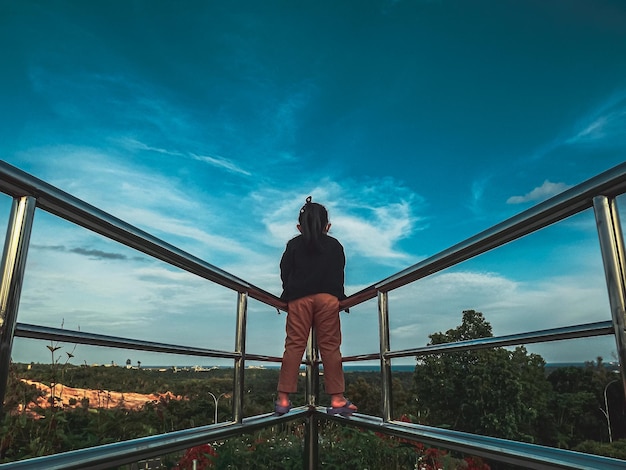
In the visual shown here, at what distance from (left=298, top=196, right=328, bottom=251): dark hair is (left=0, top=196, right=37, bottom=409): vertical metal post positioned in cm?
202

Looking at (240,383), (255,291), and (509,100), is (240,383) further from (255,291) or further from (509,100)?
(509,100)

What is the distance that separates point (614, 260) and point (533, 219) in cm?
22

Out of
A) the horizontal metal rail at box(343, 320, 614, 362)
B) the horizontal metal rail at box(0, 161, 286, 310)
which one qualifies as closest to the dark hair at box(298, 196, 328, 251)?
the horizontal metal rail at box(0, 161, 286, 310)

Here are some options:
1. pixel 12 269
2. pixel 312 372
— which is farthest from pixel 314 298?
pixel 12 269

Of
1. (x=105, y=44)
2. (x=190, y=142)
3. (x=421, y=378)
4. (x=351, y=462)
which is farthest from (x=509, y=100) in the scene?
(x=351, y=462)

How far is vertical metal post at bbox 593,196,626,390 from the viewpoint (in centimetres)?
82

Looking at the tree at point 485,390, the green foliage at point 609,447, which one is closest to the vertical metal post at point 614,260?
the green foliage at point 609,447

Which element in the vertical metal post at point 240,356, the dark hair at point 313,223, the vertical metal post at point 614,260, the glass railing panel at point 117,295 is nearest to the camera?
the vertical metal post at point 614,260

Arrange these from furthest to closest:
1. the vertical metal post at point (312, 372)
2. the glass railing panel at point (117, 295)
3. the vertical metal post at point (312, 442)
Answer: the glass railing panel at point (117, 295), the vertical metal post at point (312, 372), the vertical metal post at point (312, 442)

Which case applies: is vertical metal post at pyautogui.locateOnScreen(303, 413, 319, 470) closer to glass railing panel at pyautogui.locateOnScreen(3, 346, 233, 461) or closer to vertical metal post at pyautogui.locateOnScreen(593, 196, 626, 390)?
glass railing panel at pyautogui.locateOnScreen(3, 346, 233, 461)

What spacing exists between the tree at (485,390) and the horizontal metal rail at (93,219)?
952 inches

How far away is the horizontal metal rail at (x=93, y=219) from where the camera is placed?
0.91 metres

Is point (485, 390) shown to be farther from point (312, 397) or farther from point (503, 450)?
point (503, 450)

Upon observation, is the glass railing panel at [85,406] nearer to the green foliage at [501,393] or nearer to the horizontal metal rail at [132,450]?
the horizontal metal rail at [132,450]
